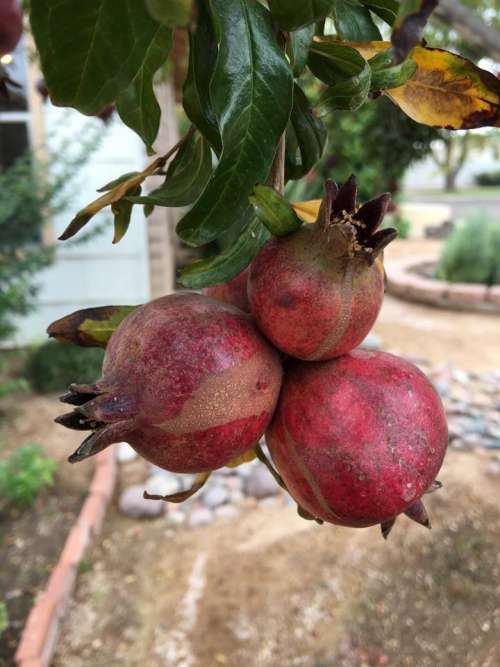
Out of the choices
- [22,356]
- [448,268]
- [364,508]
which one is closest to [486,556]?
[364,508]

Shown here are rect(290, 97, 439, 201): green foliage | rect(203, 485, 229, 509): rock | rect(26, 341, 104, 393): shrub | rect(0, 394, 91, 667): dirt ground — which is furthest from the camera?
rect(26, 341, 104, 393): shrub

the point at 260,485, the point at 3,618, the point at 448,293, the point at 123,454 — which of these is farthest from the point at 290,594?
the point at 448,293

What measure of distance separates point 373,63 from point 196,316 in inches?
11.6

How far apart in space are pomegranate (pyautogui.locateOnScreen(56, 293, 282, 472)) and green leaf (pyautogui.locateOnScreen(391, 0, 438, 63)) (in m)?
0.28

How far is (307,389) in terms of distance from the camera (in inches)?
24.9

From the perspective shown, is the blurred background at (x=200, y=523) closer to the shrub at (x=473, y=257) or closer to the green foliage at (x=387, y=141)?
the green foliage at (x=387, y=141)

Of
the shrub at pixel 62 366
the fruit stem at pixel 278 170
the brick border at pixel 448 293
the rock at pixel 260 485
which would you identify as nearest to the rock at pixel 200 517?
the rock at pixel 260 485

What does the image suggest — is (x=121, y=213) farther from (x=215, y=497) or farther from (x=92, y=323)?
(x=215, y=497)

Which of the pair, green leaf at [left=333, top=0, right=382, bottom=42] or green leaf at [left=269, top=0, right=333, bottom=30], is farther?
green leaf at [left=333, top=0, right=382, bottom=42]

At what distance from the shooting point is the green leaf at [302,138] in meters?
0.69

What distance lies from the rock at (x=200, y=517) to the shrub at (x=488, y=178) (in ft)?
92.0

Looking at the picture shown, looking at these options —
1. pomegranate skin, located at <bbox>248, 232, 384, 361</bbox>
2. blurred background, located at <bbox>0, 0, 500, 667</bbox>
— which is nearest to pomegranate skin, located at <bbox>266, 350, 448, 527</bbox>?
pomegranate skin, located at <bbox>248, 232, 384, 361</bbox>

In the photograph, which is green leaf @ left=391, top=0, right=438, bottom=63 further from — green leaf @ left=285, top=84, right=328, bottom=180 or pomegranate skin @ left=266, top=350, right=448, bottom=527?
pomegranate skin @ left=266, top=350, right=448, bottom=527

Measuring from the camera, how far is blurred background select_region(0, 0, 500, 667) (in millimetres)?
2703
